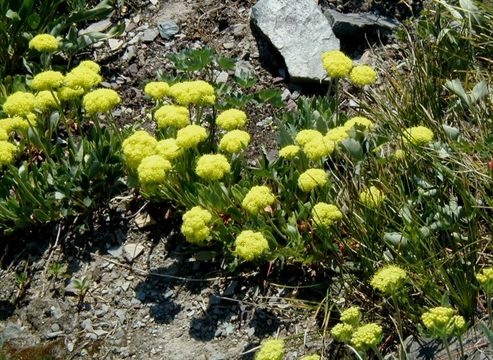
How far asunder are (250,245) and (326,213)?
1.34 ft

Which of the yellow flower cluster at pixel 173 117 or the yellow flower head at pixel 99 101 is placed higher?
the yellow flower head at pixel 99 101

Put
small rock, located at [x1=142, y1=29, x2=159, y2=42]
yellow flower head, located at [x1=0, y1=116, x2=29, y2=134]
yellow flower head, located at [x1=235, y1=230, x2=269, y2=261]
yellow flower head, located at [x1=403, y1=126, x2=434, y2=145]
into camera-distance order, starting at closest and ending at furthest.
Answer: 1. yellow flower head, located at [x1=235, y1=230, x2=269, y2=261]
2. yellow flower head, located at [x1=403, y1=126, x2=434, y2=145]
3. yellow flower head, located at [x1=0, y1=116, x2=29, y2=134]
4. small rock, located at [x1=142, y1=29, x2=159, y2=42]

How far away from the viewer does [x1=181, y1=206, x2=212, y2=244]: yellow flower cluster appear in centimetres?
428

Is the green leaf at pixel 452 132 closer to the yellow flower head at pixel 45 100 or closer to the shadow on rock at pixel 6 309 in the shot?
the yellow flower head at pixel 45 100

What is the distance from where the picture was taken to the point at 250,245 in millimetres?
4113

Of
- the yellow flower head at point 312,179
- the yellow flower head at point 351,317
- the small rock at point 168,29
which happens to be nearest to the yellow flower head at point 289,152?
the yellow flower head at point 312,179

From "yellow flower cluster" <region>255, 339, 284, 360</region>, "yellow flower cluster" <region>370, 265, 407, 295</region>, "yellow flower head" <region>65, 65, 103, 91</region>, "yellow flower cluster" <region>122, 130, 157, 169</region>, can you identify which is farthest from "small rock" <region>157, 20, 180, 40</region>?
"yellow flower cluster" <region>255, 339, 284, 360</region>

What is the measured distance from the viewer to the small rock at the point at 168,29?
20.9 ft

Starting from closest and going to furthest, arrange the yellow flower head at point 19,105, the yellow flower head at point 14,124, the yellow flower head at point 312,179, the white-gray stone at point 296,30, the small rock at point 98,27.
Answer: the yellow flower head at point 312,179 → the yellow flower head at point 19,105 → the yellow flower head at point 14,124 → the white-gray stone at point 296,30 → the small rock at point 98,27

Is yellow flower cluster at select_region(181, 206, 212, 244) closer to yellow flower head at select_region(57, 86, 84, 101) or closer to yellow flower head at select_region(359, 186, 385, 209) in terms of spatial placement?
yellow flower head at select_region(359, 186, 385, 209)

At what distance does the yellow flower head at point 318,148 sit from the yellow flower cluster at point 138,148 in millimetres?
825

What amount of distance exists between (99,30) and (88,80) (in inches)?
65.0

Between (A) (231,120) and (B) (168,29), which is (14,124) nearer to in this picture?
(A) (231,120)

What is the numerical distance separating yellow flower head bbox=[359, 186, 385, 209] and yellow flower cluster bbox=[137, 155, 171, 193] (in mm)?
1013
